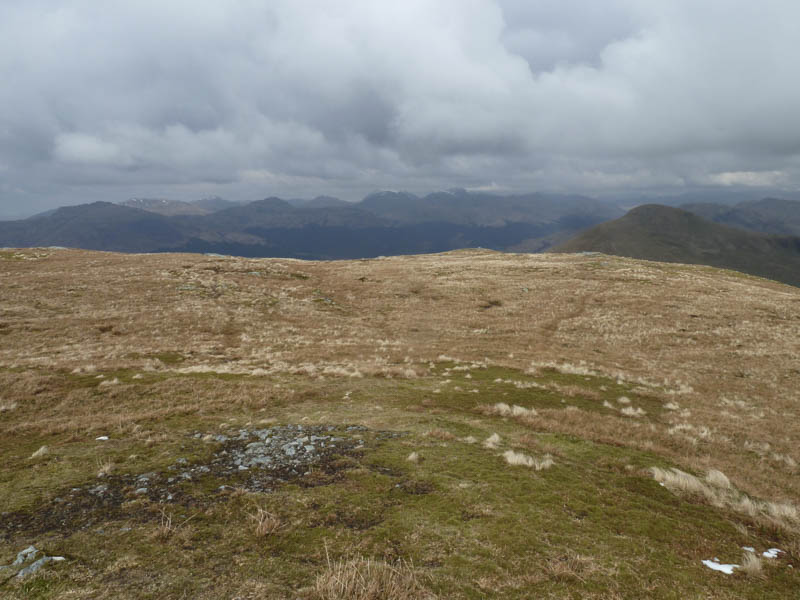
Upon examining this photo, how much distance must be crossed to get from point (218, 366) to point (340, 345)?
1178 centimetres

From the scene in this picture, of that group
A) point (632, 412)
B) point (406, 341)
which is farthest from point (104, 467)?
point (406, 341)

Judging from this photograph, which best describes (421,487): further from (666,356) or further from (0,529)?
(666,356)

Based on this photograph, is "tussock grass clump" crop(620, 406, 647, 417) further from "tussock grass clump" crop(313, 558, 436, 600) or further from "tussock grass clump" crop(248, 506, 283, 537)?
"tussock grass clump" crop(248, 506, 283, 537)

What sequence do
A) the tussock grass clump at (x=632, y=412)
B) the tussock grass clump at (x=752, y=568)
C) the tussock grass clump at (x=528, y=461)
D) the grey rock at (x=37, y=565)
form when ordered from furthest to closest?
the tussock grass clump at (x=632, y=412)
the tussock grass clump at (x=528, y=461)
the tussock grass clump at (x=752, y=568)
the grey rock at (x=37, y=565)

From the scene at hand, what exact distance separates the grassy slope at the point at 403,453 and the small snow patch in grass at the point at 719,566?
0.69 feet

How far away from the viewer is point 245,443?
42.3 feet

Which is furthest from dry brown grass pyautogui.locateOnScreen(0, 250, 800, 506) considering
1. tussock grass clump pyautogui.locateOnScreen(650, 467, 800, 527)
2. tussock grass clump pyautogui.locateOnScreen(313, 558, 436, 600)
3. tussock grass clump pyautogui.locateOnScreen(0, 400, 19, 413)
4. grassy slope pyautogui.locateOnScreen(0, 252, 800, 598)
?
tussock grass clump pyautogui.locateOnScreen(313, 558, 436, 600)

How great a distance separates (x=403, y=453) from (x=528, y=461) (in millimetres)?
4046

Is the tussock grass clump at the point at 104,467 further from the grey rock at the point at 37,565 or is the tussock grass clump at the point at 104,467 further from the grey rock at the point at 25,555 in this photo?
the grey rock at the point at 37,565

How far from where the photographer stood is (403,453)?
12.2 meters

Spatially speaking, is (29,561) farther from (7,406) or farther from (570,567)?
(7,406)

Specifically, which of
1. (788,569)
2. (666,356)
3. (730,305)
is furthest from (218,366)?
(730,305)

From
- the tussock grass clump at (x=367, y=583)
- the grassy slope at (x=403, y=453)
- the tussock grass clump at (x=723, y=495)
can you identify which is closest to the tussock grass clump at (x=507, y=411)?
the grassy slope at (x=403, y=453)

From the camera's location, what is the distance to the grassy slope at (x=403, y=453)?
673cm
